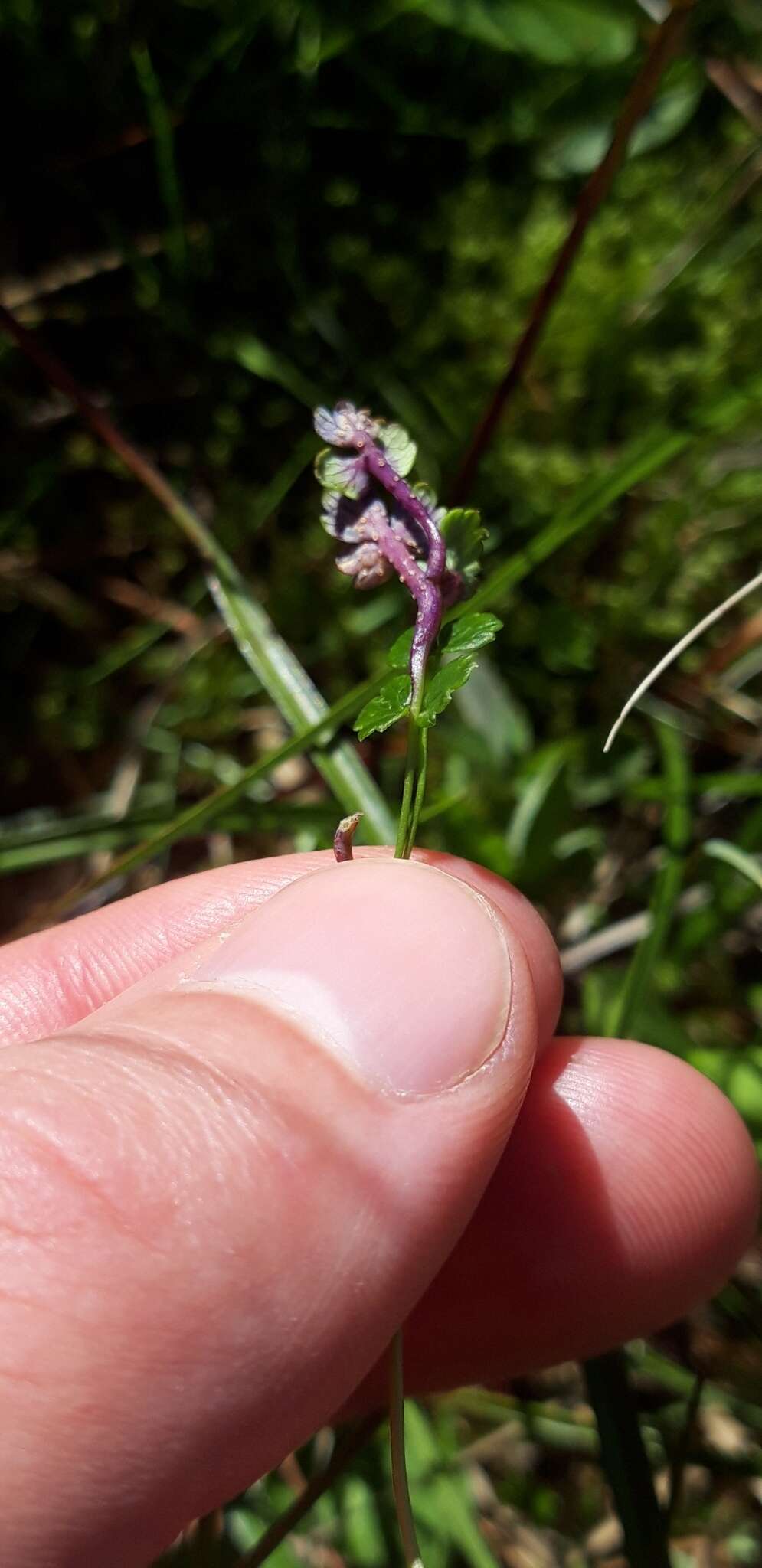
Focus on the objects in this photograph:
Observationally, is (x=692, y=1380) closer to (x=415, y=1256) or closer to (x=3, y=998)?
(x=415, y=1256)

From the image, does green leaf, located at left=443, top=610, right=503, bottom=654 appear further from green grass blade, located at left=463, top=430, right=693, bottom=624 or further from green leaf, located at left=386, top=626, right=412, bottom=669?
green grass blade, located at left=463, top=430, right=693, bottom=624

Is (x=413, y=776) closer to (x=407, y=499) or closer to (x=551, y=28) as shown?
(x=407, y=499)

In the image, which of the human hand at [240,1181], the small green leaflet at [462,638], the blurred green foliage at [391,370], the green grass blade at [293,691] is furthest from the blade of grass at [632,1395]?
the small green leaflet at [462,638]

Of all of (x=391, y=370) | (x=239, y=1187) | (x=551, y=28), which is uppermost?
(x=551, y=28)

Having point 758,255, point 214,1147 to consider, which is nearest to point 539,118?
point 758,255

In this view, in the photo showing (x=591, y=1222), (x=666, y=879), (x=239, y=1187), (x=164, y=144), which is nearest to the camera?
(x=239, y=1187)

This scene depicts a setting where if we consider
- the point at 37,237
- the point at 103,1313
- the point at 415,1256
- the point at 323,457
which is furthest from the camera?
the point at 37,237

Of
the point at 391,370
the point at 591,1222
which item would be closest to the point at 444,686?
the point at 591,1222

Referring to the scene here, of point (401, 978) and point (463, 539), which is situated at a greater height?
point (463, 539)
